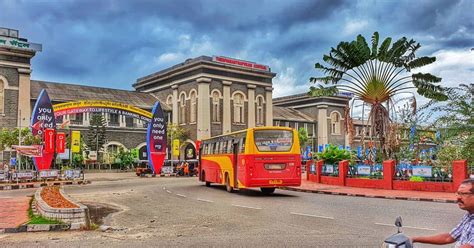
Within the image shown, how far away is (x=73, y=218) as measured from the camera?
1048cm

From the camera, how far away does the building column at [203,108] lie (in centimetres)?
5662

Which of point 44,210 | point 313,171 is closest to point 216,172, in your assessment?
point 313,171

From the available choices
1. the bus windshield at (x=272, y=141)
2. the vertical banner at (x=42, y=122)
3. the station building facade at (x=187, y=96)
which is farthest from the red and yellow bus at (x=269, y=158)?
the station building facade at (x=187, y=96)

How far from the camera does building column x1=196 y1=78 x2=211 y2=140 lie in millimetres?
56625

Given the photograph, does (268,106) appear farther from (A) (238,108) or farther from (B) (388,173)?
(B) (388,173)

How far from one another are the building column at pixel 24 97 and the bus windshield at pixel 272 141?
3593 centimetres

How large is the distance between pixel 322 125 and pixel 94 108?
3996 centimetres

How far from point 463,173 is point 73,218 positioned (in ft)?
51.5

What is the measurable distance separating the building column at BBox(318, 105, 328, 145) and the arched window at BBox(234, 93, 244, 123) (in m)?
18.6

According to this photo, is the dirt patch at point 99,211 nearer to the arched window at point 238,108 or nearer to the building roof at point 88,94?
the building roof at point 88,94

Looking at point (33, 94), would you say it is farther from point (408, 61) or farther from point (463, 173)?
point (463, 173)

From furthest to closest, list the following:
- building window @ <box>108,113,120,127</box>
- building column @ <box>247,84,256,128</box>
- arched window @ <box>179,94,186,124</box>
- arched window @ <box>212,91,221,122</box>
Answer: building column @ <box>247,84,256,128</box>
arched window @ <box>179,94,186,124</box>
arched window @ <box>212,91,221,122</box>
building window @ <box>108,113,120,127</box>

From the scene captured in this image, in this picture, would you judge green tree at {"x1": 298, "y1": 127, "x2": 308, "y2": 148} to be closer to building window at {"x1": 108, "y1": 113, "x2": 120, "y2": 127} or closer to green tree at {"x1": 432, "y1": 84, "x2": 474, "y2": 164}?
building window at {"x1": 108, "y1": 113, "x2": 120, "y2": 127}

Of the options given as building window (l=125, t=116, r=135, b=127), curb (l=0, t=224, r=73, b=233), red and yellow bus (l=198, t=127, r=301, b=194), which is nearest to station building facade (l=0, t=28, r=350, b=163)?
building window (l=125, t=116, r=135, b=127)
